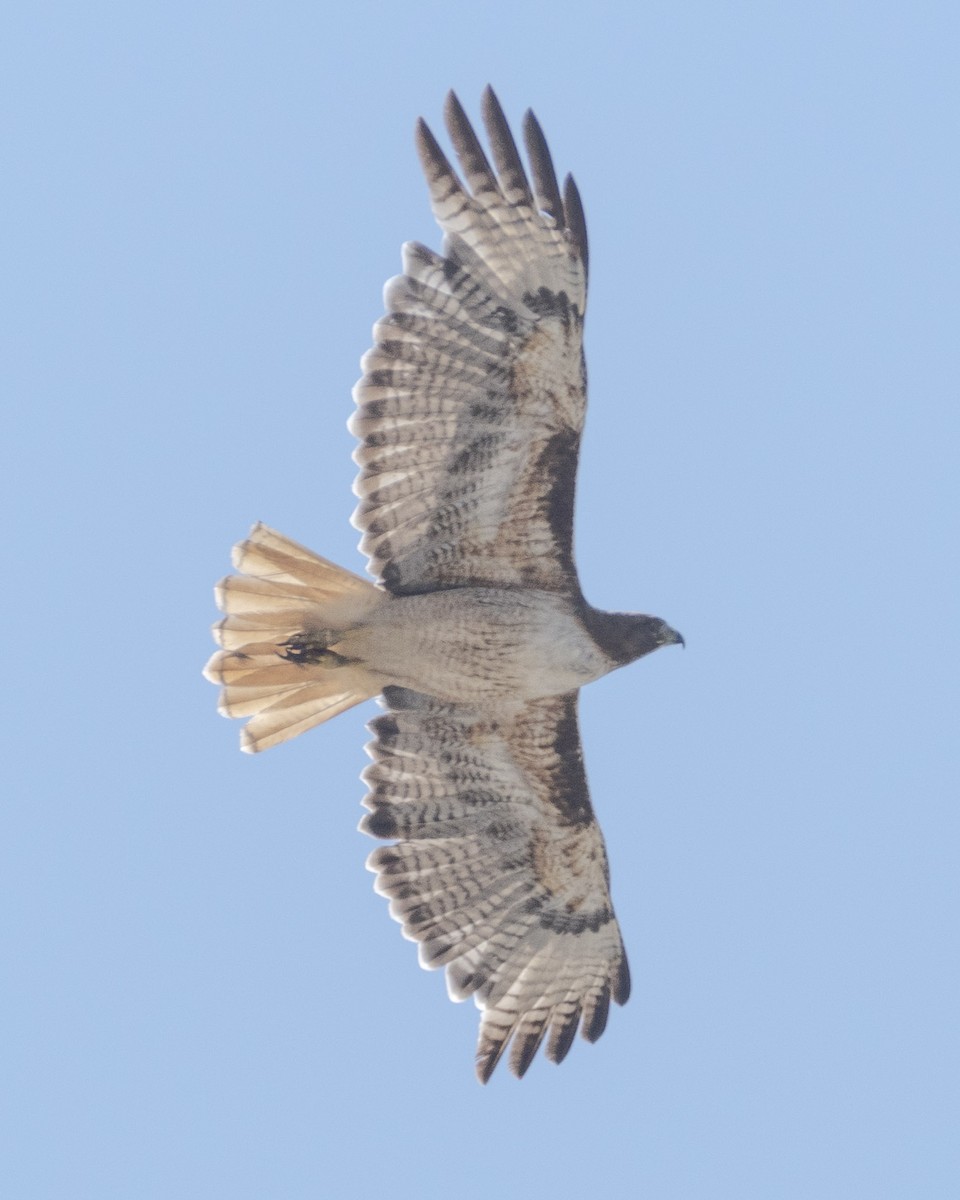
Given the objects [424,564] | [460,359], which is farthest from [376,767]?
[460,359]

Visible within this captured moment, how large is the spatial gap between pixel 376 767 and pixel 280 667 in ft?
2.40

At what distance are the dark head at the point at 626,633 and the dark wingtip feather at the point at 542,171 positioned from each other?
6.32 feet

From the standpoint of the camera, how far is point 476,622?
34.1 ft

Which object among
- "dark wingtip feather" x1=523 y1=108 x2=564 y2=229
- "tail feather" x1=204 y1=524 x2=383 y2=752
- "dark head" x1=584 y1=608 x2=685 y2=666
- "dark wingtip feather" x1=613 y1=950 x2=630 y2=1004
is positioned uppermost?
"dark wingtip feather" x1=523 y1=108 x2=564 y2=229

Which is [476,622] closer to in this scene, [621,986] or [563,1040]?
[621,986]

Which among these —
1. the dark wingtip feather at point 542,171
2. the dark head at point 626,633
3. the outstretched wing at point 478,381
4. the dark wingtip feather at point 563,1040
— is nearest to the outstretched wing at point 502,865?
the dark wingtip feather at point 563,1040

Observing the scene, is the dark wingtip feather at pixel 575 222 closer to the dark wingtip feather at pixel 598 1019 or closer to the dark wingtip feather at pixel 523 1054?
the dark wingtip feather at pixel 598 1019

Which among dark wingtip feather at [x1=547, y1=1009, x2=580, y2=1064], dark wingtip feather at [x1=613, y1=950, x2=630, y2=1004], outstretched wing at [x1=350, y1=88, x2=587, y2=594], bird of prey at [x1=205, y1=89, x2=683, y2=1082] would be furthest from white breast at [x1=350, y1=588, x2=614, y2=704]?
dark wingtip feather at [x1=547, y1=1009, x2=580, y2=1064]

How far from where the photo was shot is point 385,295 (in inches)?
397

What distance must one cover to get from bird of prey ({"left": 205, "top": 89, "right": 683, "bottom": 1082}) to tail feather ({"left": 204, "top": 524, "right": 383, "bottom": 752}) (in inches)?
0.4

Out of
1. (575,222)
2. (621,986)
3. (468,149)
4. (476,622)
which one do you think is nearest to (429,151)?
(468,149)

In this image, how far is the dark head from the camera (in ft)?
34.5

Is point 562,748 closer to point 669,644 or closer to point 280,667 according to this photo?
point 669,644

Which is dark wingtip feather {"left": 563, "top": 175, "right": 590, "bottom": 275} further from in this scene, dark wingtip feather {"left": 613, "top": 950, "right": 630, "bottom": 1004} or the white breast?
dark wingtip feather {"left": 613, "top": 950, "right": 630, "bottom": 1004}
